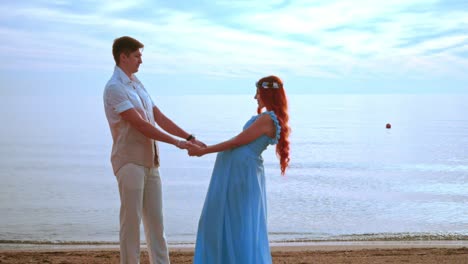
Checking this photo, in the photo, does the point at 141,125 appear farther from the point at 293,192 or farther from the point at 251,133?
the point at 293,192

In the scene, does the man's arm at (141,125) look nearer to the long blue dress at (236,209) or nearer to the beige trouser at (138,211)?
the beige trouser at (138,211)

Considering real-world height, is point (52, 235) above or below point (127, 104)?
below

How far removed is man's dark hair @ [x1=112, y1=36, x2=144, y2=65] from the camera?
506 cm

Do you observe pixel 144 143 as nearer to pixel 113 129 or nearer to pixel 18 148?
pixel 113 129

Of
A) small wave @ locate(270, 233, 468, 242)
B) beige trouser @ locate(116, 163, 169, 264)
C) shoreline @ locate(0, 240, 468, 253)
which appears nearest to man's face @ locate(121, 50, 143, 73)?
beige trouser @ locate(116, 163, 169, 264)

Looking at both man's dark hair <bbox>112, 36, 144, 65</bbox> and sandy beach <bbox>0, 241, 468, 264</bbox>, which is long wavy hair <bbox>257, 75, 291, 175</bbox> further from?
sandy beach <bbox>0, 241, 468, 264</bbox>

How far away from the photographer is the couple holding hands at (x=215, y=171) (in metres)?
5.13

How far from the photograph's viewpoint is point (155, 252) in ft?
17.7

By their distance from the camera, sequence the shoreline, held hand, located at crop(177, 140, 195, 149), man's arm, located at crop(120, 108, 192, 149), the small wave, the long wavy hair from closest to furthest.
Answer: man's arm, located at crop(120, 108, 192, 149)
the long wavy hair
held hand, located at crop(177, 140, 195, 149)
the shoreline
the small wave

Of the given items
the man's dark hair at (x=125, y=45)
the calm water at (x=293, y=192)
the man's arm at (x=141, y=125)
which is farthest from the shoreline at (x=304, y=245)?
the man's dark hair at (x=125, y=45)

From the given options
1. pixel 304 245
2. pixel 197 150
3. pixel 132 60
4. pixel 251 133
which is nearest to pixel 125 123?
pixel 132 60

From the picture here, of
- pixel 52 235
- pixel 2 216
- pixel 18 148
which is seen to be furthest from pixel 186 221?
pixel 18 148

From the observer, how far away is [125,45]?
5.08 meters

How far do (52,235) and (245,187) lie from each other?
7.65 meters
